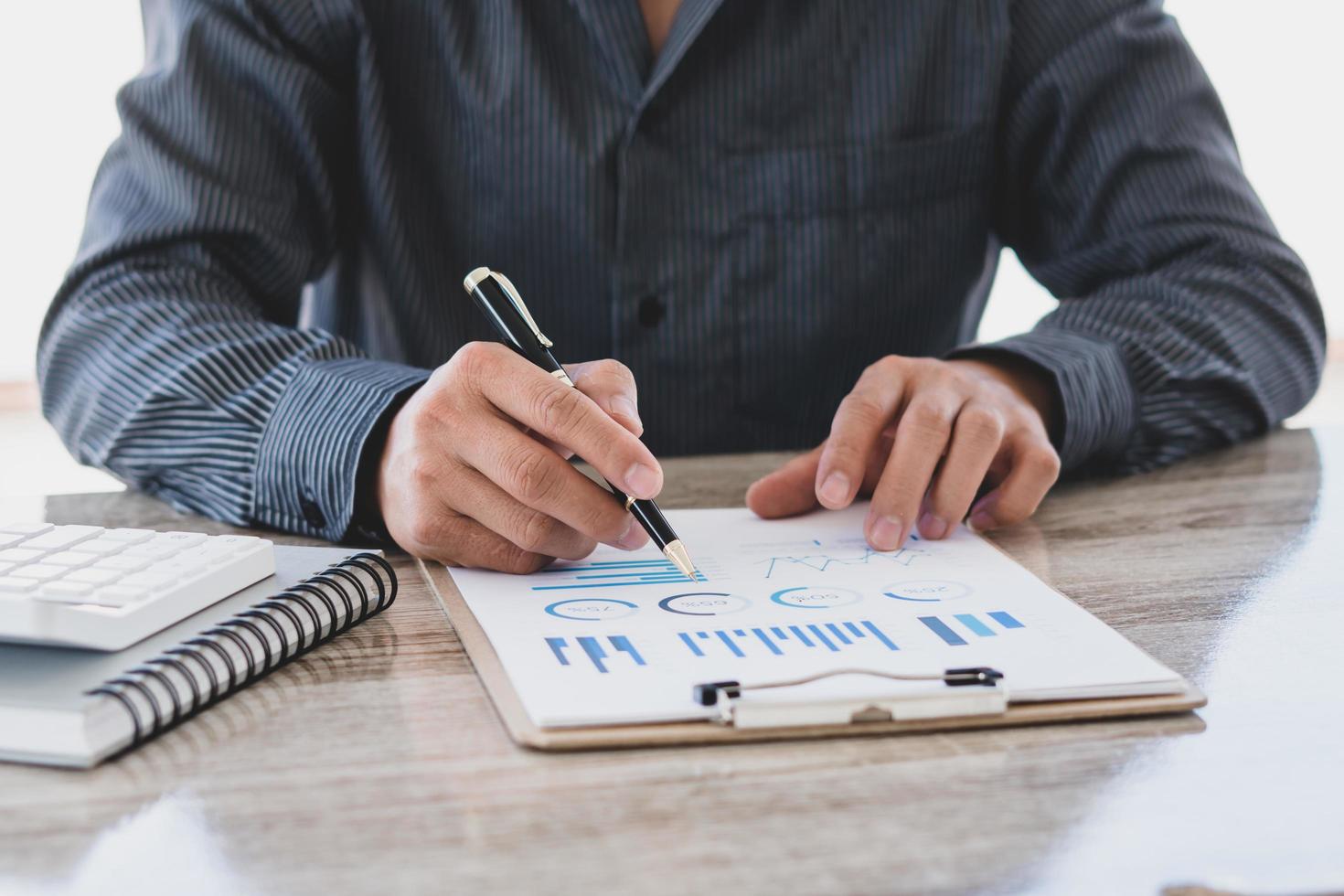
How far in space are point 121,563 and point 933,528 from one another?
19.7 inches

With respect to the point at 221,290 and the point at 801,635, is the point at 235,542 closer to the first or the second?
the point at 801,635

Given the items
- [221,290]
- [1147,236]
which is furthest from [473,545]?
[1147,236]

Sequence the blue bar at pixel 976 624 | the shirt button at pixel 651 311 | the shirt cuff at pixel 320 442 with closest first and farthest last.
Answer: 1. the blue bar at pixel 976 624
2. the shirt cuff at pixel 320 442
3. the shirt button at pixel 651 311

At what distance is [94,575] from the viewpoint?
1.94 feet

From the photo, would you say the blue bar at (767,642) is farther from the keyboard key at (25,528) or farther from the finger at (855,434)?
the keyboard key at (25,528)

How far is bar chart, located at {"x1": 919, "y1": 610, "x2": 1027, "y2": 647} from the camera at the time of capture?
2.06 feet

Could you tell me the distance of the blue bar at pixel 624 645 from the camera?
590 millimetres

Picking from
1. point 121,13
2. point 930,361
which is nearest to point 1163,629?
point 930,361

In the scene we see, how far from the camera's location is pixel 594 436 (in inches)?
27.8

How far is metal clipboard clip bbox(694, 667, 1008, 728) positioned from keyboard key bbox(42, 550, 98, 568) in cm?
31

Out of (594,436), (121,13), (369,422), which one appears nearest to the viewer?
(594,436)

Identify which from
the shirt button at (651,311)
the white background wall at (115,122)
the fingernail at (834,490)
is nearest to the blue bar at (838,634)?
the fingernail at (834,490)

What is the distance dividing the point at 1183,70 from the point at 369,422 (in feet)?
3.10

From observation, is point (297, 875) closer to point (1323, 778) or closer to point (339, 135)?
point (1323, 778)
